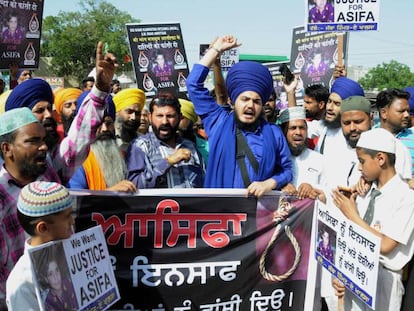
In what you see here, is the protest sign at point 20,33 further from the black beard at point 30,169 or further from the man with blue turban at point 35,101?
the black beard at point 30,169

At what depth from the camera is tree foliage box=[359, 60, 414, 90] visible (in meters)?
86.8

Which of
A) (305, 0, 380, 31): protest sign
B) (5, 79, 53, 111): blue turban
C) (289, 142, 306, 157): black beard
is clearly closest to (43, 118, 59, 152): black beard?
(5, 79, 53, 111): blue turban

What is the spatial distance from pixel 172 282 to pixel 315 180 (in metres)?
1.54

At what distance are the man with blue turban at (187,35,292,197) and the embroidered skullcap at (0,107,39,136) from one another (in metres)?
1.48

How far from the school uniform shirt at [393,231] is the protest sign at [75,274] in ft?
5.69

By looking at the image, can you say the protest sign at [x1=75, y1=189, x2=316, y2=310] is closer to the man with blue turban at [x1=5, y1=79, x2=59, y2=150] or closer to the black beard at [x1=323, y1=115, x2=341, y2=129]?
the man with blue turban at [x1=5, y1=79, x2=59, y2=150]

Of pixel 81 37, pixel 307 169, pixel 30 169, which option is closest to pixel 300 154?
pixel 307 169

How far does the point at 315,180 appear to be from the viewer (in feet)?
14.9

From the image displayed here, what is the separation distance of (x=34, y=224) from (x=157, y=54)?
20.5 feet

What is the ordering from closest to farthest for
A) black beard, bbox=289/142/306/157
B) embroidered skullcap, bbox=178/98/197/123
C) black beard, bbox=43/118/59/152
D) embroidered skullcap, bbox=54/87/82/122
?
black beard, bbox=43/118/59/152
black beard, bbox=289/142/306/157
embroidered skullcap, bbox=178/98/197/123
embroidered skullcap, bbox=54/87/82/122

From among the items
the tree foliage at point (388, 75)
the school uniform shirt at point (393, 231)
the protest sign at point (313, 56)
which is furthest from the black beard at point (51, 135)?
the tree foliage at point (388, 75)

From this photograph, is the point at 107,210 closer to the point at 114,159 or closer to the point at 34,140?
the point at 114,159

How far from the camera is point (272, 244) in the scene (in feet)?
12.9

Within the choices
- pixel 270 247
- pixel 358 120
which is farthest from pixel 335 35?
pixel 270 247
